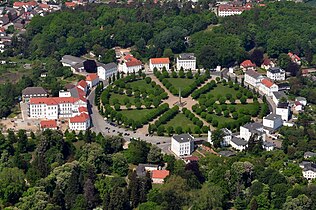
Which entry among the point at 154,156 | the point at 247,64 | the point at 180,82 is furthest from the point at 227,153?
the point at 247,64

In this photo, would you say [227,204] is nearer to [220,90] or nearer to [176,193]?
[176,193]

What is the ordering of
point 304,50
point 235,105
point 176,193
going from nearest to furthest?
point 176,193 < point 235,105 < point 304,50

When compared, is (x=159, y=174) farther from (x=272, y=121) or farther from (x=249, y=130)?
(x=272, y=121)

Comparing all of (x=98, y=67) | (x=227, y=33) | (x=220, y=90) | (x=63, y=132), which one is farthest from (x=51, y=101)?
(x=227, y=33)

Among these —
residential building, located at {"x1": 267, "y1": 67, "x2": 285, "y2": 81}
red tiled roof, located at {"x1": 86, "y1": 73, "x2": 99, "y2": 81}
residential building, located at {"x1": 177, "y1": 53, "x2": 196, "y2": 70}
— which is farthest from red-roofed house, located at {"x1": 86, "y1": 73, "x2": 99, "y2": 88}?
residential building, located at {"x1": 267, "y1": 67, "x2": 285, "y2": 81}

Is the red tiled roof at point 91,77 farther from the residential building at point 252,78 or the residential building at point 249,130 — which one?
the residential building at point 249,130

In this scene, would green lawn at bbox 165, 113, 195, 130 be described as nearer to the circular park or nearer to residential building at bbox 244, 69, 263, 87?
the circular park

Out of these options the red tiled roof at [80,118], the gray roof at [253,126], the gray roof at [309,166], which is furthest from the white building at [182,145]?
the gray roof at [309,166]
